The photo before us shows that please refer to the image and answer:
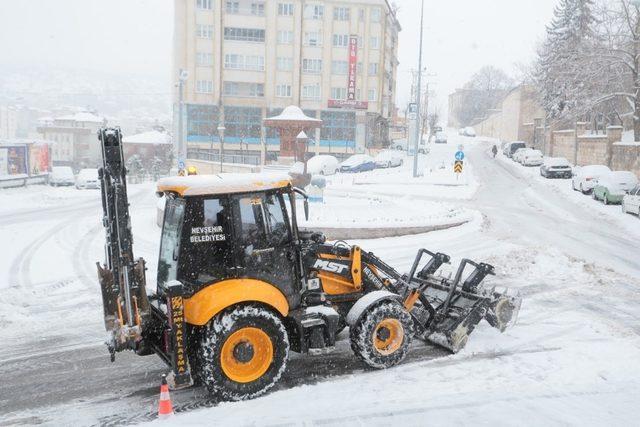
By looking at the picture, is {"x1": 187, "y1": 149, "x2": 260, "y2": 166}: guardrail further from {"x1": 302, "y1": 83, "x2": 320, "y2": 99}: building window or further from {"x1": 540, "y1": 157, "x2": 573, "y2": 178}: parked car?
{"x1": 540, "y1": 157, "x2": 573, "y2": 178}: parked car

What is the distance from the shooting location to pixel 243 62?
5709 cm

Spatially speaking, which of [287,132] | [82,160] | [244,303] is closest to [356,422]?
[244,303]

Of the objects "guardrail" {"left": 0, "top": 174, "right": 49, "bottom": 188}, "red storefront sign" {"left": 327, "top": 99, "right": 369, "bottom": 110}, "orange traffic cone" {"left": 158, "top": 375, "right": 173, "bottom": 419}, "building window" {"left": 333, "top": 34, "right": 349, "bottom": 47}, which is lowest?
"guardrail" {"left": 0, "top": 174, "right": 49, "bottom": 188}

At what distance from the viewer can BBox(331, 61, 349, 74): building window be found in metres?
57.9

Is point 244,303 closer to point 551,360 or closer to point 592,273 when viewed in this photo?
point 551,360

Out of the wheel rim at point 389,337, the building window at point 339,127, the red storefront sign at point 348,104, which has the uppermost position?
the red storefront sign at point 348,104

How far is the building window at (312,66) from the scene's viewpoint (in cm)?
5775

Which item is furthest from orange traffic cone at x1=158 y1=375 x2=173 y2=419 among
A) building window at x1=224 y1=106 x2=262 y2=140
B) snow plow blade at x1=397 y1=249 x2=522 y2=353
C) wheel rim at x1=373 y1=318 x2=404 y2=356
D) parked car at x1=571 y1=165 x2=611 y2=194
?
building window at x1=224 y1=106 x2=262 y2=140

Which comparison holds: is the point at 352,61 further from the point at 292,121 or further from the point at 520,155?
the point at 520,155

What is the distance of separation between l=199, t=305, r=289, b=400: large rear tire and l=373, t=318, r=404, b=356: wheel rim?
1.42 metres

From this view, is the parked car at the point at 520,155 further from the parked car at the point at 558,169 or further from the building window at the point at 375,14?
the building window at the point at 375,14

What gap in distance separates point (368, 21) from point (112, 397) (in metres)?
55.5

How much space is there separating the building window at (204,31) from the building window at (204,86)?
4.26 m

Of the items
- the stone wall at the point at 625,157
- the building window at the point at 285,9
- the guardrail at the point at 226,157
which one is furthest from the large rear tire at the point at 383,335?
the building window at the point at 285,9
